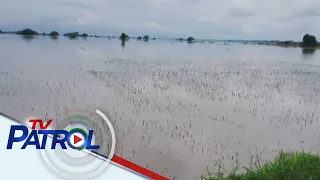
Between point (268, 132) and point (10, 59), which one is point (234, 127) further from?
point (10, 59)

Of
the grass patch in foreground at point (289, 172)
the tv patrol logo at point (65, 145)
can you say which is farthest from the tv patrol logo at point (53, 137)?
the grass patch in foreground at point (289, 172)

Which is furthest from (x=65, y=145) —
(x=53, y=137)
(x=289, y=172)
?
(x=289, y=172)

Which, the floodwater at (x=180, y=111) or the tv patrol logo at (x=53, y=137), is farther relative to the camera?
the floodwater at (x=180, y=111)

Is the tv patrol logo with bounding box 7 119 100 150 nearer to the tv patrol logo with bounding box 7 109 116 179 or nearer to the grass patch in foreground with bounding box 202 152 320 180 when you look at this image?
the tv patrol logo with bounding box 7 109 116 179

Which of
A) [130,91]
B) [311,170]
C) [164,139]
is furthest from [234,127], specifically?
[130,91]

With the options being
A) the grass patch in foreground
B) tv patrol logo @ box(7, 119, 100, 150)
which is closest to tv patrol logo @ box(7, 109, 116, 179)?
tv patrol logo @ box(7, 119, 100, 150)

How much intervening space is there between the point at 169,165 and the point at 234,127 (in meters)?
1.58

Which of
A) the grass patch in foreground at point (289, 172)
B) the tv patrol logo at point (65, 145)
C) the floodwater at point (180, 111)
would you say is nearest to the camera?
the tv patrol logo at point (65, 145)

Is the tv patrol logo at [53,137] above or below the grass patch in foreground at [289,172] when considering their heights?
above

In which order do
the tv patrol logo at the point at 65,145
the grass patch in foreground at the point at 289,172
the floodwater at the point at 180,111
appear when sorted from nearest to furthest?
the tv patrol logo at the point at 65,145
the grass patch in foreground at the point at 289,172
the floodwater at the point at 180,111

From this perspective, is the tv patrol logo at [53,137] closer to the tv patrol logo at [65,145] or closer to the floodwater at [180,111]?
the tv patrol logo at [65,145]

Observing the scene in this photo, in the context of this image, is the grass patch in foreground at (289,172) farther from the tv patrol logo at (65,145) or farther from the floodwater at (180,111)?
the tv patrol logo at (65,145)

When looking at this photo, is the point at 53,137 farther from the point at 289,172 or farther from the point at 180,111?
the point at 180,111

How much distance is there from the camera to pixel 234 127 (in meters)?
4.33
